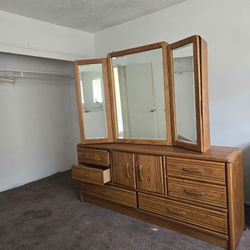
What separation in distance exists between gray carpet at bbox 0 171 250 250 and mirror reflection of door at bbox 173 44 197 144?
3.04 feet

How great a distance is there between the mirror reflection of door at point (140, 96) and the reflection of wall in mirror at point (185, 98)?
7.7 inches

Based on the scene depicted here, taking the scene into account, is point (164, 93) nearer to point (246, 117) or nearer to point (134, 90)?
point (134, 90)

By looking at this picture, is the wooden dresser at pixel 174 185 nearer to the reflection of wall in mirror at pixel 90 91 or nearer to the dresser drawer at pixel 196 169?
the dresser drawer at pixel 196 169

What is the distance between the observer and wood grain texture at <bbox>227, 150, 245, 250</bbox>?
1815mm

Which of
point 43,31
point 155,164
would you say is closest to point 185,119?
point 155,164

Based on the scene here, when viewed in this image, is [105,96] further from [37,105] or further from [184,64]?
[37,105]

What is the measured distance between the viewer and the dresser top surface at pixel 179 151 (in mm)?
1869

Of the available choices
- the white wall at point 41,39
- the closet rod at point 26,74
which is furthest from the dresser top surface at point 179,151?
the closet rod at point 26,74

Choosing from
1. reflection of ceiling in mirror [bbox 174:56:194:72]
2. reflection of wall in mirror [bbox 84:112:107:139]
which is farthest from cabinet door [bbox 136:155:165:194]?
reflection of ceiling in mirror [bbox 174:56:194:72]

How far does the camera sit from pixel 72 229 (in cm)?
235

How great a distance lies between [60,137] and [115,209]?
7.15 ft

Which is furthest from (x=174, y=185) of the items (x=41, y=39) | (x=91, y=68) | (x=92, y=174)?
(x=41, y=39)

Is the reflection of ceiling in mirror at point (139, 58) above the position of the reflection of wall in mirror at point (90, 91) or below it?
above

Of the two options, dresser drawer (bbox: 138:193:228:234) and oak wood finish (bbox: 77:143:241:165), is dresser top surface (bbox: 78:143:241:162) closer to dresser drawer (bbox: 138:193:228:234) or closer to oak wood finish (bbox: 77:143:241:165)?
oak wood finish (bbox: 77:143:241:165)
